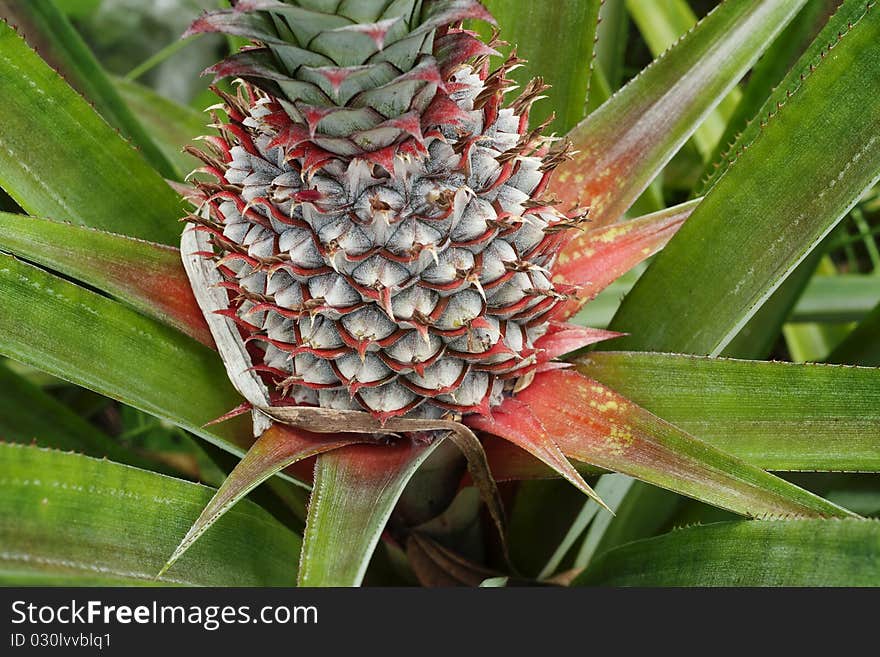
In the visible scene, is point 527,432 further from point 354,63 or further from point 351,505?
point 354,63

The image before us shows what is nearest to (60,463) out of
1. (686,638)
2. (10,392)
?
(10,392)

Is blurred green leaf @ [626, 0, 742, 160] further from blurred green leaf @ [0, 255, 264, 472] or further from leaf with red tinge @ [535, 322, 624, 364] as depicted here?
blurred green leaf @ [0, 255, 264, 472]

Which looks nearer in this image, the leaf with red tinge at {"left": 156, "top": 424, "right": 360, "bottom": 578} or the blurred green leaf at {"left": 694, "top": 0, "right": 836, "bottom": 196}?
the leaf with red tinge at {"left": 156, "top": 424, "right": 360, "bottom": 578}

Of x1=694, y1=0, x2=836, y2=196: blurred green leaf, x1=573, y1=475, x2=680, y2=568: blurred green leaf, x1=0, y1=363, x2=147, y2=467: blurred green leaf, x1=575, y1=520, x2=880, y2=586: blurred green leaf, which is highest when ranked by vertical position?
x1=694, y1=0, x2=836, y2=196: blurred green leaf

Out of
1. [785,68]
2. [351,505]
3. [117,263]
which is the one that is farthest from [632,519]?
[117,263]

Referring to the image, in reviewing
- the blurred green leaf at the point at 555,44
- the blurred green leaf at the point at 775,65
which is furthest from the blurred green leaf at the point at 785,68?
the blurred green leaf at the point at 555,44

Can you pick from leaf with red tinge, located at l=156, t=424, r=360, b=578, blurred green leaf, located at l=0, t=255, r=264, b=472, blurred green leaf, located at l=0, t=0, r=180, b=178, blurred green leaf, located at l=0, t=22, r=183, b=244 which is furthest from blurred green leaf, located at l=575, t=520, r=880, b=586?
blurred green leaf, located at l=0, t=0, r=180, b=178
